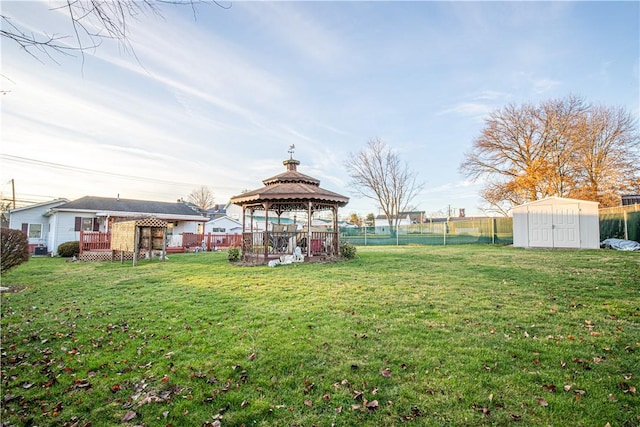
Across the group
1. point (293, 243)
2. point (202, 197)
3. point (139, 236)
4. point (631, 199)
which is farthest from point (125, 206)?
point (631, 199)

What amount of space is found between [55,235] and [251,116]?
55.1ft

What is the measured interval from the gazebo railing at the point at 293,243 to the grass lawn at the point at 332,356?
6.08 m

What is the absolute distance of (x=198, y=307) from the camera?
5.75 metres

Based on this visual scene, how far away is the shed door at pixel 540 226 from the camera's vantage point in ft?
51.2

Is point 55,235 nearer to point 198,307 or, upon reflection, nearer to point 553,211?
point 198,307

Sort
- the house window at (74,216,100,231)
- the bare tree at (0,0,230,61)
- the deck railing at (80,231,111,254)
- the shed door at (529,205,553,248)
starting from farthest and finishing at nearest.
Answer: the house window at (74,216,100,231)
the deck railing at (80,231,111,254)
the shed door at (529,205,553,248)
the bare tree at (0,0,230,61)

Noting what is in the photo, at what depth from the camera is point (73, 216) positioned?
20.3m

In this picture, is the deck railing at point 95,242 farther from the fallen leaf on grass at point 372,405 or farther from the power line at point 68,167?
the fallen leaf on grass at point 372,405

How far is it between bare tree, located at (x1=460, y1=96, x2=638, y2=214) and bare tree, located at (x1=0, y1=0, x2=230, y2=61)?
1024 inches

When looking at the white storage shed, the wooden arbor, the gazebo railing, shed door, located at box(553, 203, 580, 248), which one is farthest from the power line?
shed door, located at box(553, 203, 580, 248)

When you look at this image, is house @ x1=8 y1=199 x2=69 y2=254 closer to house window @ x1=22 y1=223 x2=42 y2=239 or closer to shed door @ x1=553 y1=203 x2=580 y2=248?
house window @ x1=22 y1=223 x2=42 y2=239

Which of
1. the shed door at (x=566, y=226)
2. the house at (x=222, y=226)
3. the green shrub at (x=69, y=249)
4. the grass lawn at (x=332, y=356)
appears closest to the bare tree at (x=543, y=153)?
the shed door at (x=566, y=226)

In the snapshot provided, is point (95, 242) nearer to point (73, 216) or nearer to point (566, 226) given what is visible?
point (73, 216)

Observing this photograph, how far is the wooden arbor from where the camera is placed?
44.0ft
